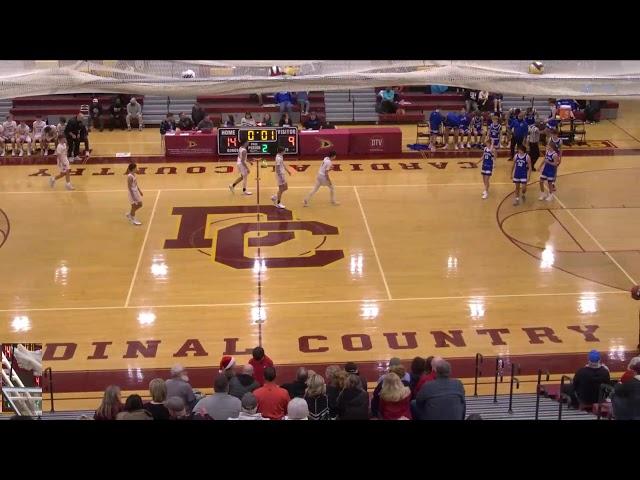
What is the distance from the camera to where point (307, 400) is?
33.6 feet

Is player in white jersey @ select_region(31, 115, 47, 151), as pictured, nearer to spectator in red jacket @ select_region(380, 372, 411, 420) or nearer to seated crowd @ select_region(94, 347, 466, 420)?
seated crowd @ select_region(94, 347, 466, 420)

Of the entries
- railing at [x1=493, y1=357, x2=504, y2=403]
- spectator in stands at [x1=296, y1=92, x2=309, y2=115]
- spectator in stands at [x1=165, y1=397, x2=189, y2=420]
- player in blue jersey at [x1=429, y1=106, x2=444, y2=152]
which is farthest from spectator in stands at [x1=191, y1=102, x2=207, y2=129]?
spectator in stands at [x1=165, y1=397, x2=189, y2=420]

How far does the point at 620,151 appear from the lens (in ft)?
86.8

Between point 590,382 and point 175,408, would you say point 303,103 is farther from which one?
point 175,408

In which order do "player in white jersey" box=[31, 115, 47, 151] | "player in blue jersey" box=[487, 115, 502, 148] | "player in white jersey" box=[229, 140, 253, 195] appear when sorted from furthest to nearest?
"player in white jersey" box=[31, 115, 47, 151] → "player in blue jersey" box=[487, 115, 502, 148] → "player in white jersey" box=[229, 140, 253, 195]

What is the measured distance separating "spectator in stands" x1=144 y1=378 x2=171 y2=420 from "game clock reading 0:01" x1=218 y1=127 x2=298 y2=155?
1369 cm

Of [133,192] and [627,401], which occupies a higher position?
[133,192]

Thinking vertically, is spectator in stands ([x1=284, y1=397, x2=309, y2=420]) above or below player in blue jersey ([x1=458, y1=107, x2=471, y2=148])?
below

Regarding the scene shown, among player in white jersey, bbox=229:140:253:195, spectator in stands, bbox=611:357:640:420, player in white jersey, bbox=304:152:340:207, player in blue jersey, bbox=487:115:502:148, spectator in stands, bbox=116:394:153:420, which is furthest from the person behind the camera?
player in blue jersey, bbox=487:115:502:148

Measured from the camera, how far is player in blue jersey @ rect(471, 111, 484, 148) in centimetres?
2678

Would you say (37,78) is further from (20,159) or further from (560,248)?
(20,159)

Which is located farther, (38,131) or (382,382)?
(38,131)

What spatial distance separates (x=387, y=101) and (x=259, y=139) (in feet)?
25.5

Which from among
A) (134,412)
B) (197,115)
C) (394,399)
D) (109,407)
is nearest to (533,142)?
(197,115)
